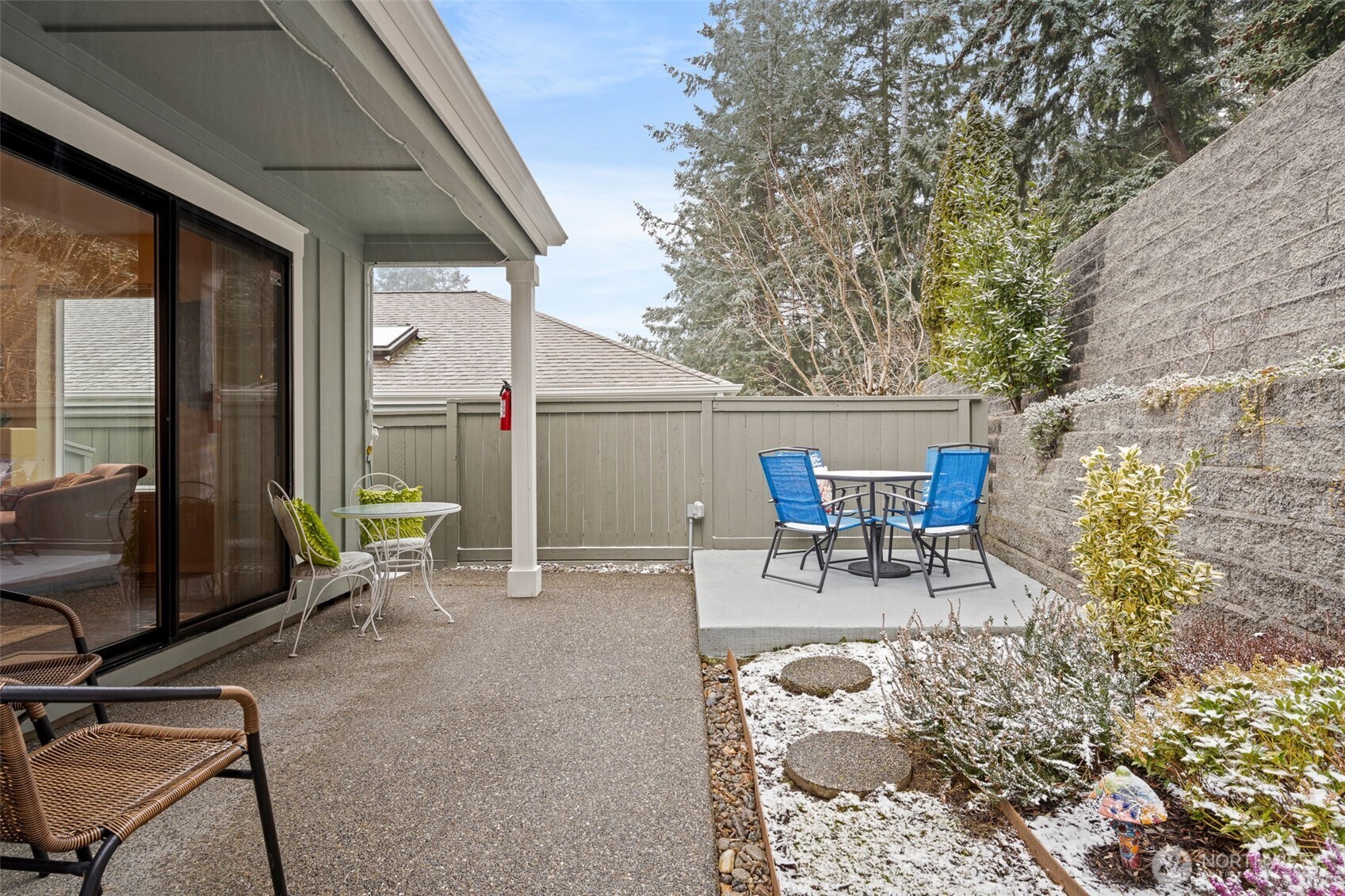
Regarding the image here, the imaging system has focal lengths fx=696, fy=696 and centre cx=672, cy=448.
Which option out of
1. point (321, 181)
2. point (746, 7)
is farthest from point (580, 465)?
point (746, 7)

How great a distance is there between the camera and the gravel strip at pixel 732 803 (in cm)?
175

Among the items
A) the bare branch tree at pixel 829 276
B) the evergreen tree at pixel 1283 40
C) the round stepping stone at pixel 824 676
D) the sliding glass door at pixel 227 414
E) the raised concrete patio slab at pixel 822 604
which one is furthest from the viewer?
the bare branch tree at pixel 829 276

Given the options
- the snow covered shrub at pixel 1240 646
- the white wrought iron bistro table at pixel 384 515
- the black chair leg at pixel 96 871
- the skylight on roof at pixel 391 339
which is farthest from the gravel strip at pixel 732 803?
the skylight on roof at pixel 391 339

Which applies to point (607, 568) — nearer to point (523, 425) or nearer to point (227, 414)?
point (523, 425)

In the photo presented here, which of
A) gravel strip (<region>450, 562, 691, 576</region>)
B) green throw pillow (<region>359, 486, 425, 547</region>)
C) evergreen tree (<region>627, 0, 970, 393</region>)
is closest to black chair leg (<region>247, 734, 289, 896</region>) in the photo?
green throw pillow (<region>359, 486, 425, 547</region>)

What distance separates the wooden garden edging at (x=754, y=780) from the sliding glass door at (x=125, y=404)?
2458 mm

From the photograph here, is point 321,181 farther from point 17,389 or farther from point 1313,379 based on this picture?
point 1313,379

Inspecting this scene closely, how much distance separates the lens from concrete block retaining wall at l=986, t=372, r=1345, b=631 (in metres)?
2.26

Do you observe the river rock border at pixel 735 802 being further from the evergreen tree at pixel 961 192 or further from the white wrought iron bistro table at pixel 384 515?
the evergreen tree at pixel 961 192

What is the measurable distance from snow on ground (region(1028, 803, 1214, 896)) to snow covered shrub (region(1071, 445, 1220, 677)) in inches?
33.8

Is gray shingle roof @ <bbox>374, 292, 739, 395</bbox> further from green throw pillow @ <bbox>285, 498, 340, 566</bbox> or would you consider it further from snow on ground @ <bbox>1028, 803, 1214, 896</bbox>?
snow on ground @ <bbox>1028, 803, 1214, 896</bbox>

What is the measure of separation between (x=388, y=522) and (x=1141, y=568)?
4474mm

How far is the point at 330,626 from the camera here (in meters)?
4.04

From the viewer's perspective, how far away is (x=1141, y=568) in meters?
2.46
